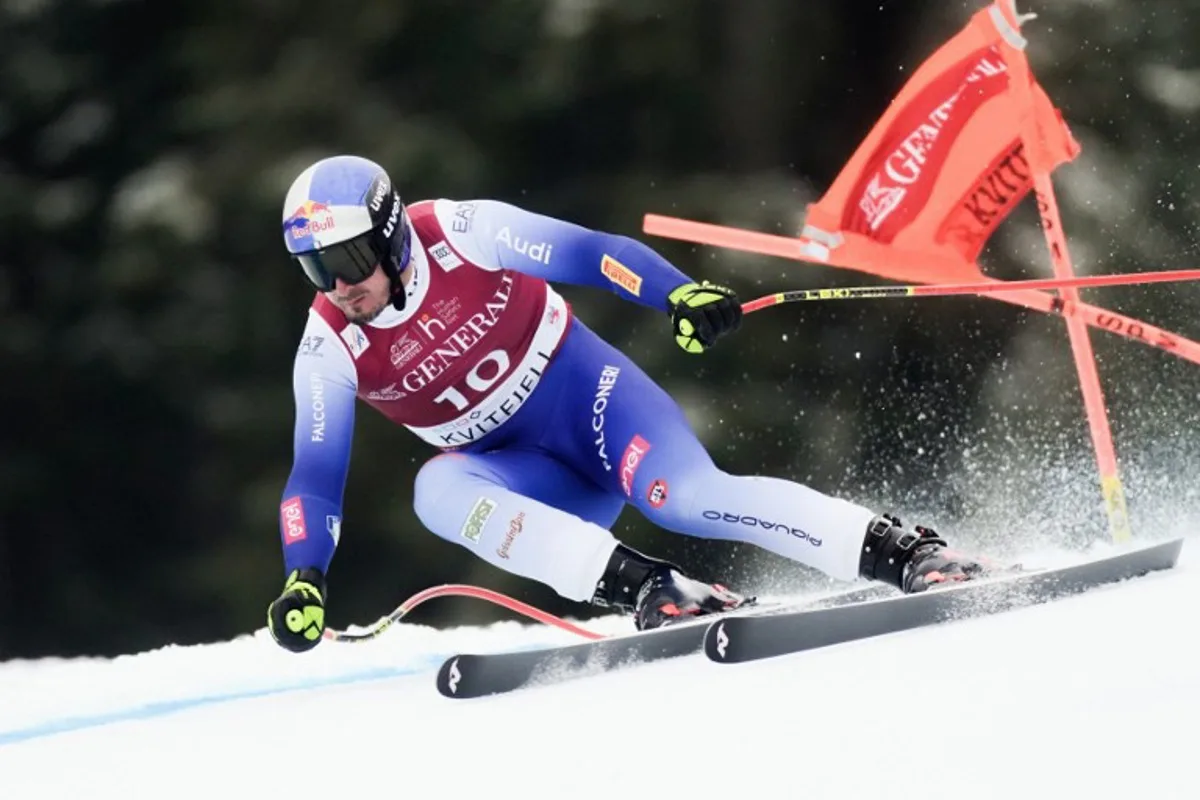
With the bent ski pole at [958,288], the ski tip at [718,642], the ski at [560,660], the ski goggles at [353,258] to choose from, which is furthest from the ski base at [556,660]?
the ski goggles at [353,258]

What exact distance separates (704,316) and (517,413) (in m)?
0.60

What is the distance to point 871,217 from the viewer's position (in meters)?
3.52

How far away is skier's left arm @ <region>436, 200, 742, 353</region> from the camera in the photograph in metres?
2.77

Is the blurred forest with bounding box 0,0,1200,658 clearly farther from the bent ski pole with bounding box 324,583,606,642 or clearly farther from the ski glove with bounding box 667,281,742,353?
the ski glove with bounding box 667,281,742,353

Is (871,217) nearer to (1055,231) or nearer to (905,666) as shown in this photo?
(1055,231)

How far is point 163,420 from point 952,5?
2.82 meters

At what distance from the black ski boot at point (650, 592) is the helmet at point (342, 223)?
26.6 inches

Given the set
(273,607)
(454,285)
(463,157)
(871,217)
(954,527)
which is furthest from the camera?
(463,157)

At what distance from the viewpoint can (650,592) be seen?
9.62 feet

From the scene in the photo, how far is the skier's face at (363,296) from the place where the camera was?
118 inches

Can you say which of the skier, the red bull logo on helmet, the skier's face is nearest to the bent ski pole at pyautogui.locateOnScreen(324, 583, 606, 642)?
the skier

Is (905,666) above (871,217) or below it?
below

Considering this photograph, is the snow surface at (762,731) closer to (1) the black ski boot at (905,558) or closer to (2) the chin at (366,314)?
(1) the black ski boot at (905,558)

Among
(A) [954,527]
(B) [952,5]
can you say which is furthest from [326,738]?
(B) [952,5]
